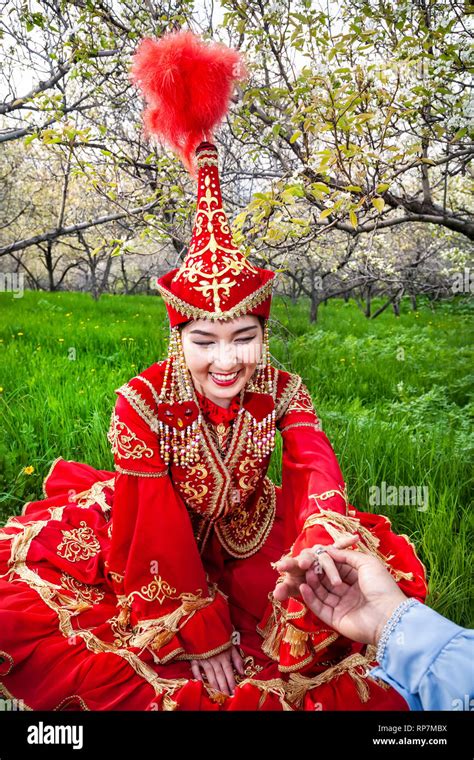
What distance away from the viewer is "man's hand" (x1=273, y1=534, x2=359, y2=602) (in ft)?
4.90

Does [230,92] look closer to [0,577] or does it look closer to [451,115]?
[451,115]

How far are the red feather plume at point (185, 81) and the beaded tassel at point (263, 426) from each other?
92 cm

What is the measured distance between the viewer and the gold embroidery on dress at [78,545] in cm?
245

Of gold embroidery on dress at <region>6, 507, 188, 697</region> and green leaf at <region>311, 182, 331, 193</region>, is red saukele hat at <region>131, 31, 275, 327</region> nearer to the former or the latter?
green leaf at <region>311, 182, 331, 193</region>

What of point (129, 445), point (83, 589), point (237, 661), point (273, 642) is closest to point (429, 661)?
point (273, 642)


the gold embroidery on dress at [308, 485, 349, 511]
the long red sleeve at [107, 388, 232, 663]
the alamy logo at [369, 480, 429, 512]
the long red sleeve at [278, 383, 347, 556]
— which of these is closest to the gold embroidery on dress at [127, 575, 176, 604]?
the long red sleeve at [107, 388, 232, 663]

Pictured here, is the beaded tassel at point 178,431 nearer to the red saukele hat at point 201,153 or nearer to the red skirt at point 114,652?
the red saukele hat at point 201,153

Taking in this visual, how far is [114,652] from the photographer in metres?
1.94

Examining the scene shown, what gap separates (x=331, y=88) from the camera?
241cm

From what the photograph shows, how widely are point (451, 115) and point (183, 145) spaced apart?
147 centimetres

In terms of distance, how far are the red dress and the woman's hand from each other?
0.03 m

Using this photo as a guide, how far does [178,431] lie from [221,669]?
884mm
